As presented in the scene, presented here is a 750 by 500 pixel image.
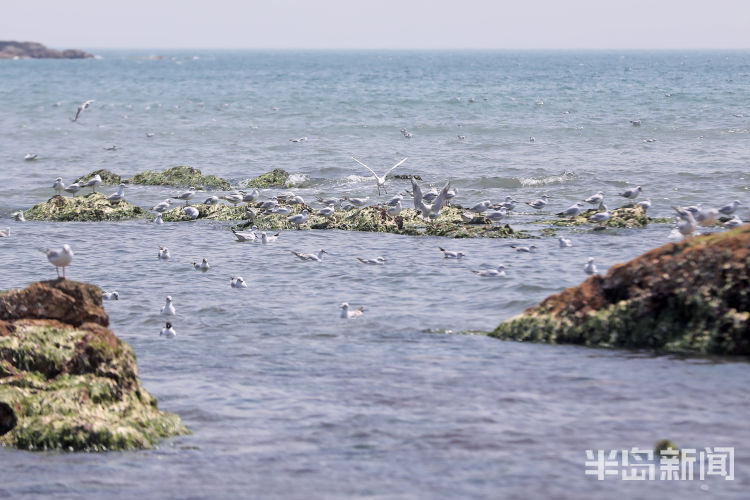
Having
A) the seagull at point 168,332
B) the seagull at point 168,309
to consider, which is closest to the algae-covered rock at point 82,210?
the seagull at point 168,309

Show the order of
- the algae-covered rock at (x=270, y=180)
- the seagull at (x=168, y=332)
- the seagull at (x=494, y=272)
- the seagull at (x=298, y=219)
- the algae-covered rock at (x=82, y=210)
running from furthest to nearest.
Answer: the algae-covered rock at (x=270, y=180) → the algae-covered rock at (x=82, y=210) → the seagull at (x=298, y=219) → the seagull at (x=494, y=272) → the seagull at (x=168, y=332)

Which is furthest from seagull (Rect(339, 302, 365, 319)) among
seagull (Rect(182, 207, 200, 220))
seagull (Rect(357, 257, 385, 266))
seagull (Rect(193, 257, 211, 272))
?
seagull (Rect(182, 207, 200, 220))

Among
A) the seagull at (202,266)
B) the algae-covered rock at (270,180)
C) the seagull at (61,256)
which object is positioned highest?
the seagull at (61,256)

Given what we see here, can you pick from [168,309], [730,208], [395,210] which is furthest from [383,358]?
[730,208]

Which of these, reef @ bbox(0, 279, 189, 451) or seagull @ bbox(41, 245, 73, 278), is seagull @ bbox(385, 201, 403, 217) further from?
reef @ bbox(0, 279, 189, 451)

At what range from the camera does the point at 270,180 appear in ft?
91.0

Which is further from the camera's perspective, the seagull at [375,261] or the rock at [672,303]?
the seagull at [375,261]

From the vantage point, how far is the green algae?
8.20 m

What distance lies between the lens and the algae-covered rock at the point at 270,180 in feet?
89.9

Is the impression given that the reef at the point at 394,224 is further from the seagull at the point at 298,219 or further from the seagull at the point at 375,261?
the seagull at the point at 375,261

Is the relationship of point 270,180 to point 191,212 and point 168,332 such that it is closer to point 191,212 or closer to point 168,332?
point 191,212

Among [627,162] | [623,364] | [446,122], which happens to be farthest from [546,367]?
[446,122]

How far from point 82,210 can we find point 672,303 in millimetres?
16221

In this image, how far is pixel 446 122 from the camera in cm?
4891
